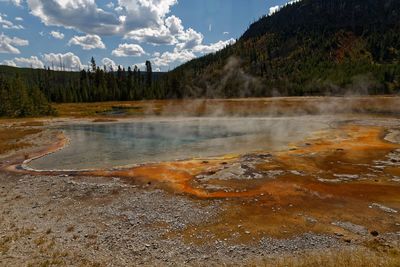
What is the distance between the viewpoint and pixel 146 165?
31547 millimetres

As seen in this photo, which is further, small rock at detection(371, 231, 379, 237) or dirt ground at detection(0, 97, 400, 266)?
small rock at detection(371, 231, 379, 237)

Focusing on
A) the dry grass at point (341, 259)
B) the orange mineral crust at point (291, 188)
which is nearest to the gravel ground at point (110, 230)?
Answer: the dry grass at point (341, 259)

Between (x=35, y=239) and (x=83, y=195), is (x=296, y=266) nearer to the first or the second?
(x=35, y=239)

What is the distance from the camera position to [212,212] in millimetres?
19594

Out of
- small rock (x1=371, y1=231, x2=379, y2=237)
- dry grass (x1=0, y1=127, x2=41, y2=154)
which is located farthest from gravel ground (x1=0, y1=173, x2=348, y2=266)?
dry grass (x1=0, y1=127, x2=41, y2=154)

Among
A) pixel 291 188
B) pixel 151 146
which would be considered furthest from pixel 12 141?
pixel 291 188

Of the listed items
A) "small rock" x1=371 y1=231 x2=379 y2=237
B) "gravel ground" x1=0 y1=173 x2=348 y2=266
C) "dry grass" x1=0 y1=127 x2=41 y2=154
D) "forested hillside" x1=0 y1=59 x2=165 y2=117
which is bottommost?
"gravel ground" x1=0 y1=173 x2=348 y2=266

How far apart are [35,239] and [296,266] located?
12.5m

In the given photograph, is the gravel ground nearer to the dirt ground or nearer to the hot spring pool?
the dirt ground

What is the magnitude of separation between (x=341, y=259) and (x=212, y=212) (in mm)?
8048

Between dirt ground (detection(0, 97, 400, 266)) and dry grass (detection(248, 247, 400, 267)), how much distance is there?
0.04 meters

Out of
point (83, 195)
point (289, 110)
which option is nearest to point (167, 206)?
point (83, 195)

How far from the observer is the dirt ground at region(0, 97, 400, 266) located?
1476cm

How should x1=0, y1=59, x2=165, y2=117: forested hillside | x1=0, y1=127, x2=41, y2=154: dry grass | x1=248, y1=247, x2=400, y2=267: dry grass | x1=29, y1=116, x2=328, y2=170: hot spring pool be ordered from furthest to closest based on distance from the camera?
x1=0, y1=59, x2=165, y2=117: forested hillside → x1=0, y1=127, x2=41, y2=154: dry grass → x1=29, y1=116, x2=328, y2=170: hot spring pool → x1=248, y1=247, x2=400, y2=267: dry grass
